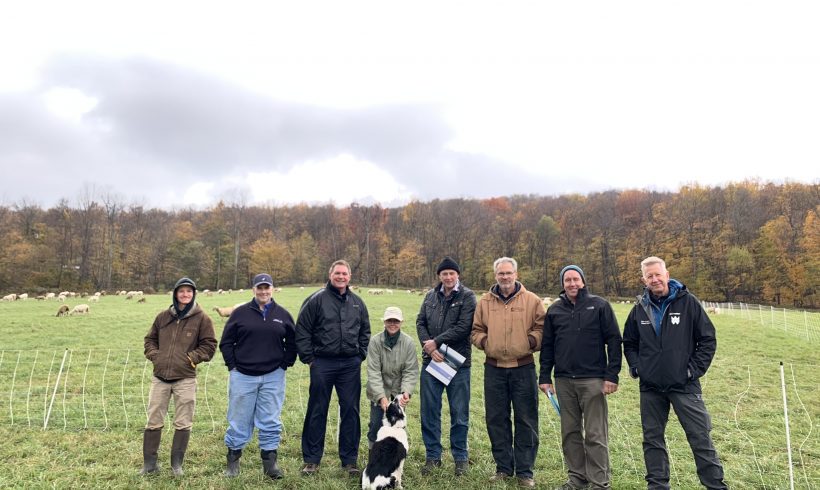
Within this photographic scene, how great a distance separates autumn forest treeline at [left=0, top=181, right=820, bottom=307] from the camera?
146 feet

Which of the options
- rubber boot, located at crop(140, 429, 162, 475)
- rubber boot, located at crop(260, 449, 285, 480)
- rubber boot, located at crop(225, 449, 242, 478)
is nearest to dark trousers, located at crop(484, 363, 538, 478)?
rubber boot, located at crop(260, 449, 285, 480)

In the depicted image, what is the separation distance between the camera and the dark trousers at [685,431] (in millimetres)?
3795

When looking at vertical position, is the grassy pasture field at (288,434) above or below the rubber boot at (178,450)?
below

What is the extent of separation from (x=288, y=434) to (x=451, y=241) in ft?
188

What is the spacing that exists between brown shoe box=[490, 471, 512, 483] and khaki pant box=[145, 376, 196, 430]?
3203 mm

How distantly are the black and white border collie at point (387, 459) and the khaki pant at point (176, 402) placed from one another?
1.99 meters

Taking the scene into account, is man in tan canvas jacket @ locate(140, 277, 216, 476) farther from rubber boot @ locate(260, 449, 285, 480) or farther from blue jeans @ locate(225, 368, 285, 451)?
rubber boot @ locate(260, 449, 285, 480)

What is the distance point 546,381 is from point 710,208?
5618 cm

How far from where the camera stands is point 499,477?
4547 mm

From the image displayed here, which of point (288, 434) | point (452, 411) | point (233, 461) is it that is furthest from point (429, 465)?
point (288, 434)

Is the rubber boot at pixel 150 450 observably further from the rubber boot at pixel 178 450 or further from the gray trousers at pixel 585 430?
the gray trousers at pixel 585 430

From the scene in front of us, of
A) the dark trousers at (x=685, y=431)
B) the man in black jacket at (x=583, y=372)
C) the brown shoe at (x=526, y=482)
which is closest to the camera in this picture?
the dark trousers at (x=685, y=431)

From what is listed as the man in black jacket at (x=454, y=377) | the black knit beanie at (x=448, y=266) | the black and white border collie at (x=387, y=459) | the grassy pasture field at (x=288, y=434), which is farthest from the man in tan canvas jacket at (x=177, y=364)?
the black knit beanie at (x=448, y=266)

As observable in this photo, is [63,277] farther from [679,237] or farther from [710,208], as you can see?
[710,208]
